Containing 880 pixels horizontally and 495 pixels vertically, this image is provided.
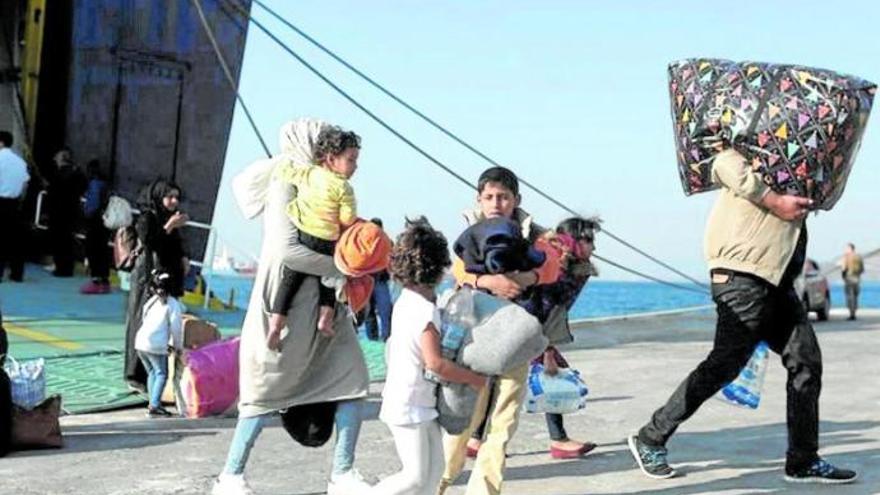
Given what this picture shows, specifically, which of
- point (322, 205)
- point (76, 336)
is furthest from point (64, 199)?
point (322, 205)

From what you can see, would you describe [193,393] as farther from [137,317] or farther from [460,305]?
[460,305]

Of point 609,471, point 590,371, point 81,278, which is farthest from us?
point 81,278

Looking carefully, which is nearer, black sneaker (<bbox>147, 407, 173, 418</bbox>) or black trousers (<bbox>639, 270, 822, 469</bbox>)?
black trousers (<bbox>639, 270, 822, 469</bbox>)

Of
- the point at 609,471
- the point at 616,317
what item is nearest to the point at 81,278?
the point at 616,317

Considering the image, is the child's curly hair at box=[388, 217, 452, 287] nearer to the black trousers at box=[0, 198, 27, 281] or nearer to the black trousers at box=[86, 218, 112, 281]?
the black trousers at box=[0, 198, 27, 281]

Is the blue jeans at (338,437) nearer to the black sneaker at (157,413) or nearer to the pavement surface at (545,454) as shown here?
the pavement surface at (545,454)

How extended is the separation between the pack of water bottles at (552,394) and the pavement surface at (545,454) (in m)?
0.27

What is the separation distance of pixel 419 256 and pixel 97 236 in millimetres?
9980

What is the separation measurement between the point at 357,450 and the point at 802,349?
7.52ft

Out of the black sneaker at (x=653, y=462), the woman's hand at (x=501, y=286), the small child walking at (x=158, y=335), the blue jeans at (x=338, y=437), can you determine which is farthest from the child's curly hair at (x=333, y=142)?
the small child walking at (x=158, y=335)

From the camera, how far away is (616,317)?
1585 cm

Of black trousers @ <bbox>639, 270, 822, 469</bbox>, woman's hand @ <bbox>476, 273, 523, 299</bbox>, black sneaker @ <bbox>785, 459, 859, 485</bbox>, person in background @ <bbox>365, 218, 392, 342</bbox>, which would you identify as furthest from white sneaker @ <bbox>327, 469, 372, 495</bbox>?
person in background @ <bbox>365, 218, 392, 342</bbox>

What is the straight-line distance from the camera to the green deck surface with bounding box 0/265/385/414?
301 inches

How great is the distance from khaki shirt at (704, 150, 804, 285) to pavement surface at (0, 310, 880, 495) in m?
1.01
